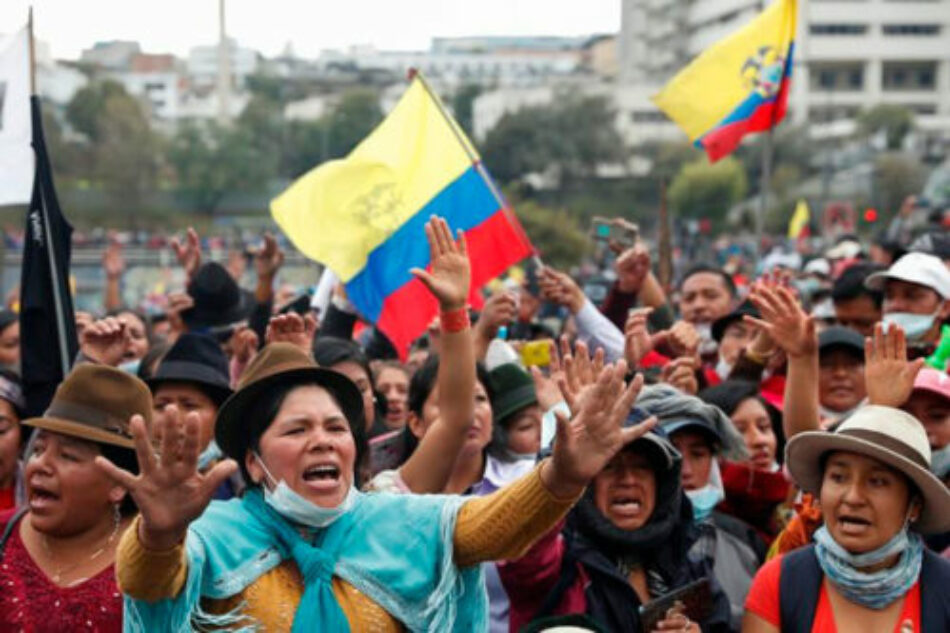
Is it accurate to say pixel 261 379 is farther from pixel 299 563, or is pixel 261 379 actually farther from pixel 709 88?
pixel 709 88

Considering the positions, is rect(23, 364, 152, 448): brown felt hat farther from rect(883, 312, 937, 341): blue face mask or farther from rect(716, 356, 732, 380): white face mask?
rect(883, 312, 937, 341): blue face mask

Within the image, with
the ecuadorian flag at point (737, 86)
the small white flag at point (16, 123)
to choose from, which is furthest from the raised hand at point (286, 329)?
the ecuadorian flag at point (737, 86)

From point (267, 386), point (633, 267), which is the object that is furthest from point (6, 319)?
point (267, 386)

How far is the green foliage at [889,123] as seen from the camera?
76750 mm

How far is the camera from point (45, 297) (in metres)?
6.59

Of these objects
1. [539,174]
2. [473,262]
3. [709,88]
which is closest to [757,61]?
[709,88]

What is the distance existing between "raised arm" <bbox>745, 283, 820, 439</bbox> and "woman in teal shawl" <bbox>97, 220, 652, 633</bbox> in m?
1.63

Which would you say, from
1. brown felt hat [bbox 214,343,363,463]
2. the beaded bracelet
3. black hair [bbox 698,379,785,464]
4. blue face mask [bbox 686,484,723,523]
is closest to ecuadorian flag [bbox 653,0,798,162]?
black hair [bbox 698,379,785,464]

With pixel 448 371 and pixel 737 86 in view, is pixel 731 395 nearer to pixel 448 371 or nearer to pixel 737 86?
pixel 448 371

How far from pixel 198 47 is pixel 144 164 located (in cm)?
12673

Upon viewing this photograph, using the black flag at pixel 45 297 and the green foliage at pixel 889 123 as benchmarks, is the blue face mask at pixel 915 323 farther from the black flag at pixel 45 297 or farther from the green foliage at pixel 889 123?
the green foliage at pixel 889 123

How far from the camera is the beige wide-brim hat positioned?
4.35m

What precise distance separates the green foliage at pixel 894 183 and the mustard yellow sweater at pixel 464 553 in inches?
1984

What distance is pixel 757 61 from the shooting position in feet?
35.7
